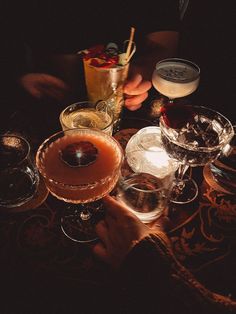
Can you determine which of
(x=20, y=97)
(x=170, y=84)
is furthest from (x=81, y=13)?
(x=170, y=84)

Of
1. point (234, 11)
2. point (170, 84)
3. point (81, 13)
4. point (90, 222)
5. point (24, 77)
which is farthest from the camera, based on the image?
point (234, 11)

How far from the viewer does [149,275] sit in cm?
115

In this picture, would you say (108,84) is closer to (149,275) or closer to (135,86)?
(135,86)

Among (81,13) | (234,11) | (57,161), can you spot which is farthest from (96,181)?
(234,11)

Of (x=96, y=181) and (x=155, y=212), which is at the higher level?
(x=96, y=181)

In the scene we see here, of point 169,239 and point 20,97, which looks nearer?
point 169,239

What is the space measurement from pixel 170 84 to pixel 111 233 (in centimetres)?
107

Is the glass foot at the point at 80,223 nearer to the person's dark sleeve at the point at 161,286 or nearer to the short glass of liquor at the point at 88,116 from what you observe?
the person's dark sleeve at the point at 161,286

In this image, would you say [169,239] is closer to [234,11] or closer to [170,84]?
[170,84]

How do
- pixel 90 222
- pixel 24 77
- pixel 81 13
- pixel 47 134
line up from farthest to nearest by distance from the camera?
pixel 81 13 → pixel 24 77 → pixel 47 134 → pixel 90 222

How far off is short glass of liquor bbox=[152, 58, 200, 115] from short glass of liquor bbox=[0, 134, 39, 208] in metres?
0.96

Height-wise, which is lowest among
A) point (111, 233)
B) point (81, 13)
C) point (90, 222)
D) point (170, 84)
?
point (90, 222)

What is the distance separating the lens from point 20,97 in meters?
2.21

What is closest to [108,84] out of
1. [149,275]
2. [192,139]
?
[192,139]
